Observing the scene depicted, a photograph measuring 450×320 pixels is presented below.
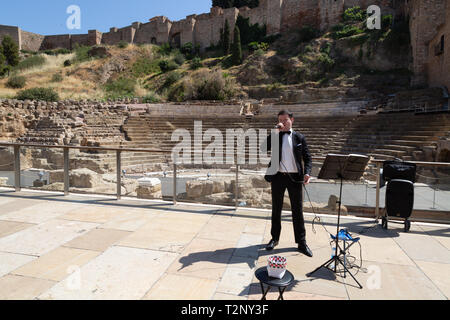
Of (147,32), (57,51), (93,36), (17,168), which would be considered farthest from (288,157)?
(93,36)

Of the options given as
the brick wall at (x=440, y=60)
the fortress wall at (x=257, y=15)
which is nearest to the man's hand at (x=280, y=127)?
the brick wall at (x=440, y=60)

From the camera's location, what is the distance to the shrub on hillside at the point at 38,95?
23.2 metres

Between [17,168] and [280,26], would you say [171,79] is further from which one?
[17,168]

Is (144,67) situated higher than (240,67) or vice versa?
(144,67)

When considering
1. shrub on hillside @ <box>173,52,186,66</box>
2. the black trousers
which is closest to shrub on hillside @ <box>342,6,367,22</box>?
shrub on hillside @ <box>173,52,186,66</box>

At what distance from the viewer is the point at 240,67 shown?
108 ft

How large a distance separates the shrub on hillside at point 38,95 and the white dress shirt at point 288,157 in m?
26.5

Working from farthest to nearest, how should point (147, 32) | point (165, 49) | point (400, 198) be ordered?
point (147, 32) < point (165, 49) < point (400, 198)

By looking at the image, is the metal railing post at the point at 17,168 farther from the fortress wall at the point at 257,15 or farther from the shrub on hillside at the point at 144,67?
the fortress wall at the point at 257,15

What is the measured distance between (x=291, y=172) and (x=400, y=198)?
1.90 meters

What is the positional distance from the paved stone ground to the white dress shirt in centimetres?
94

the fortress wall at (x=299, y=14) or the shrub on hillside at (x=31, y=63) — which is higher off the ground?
the fortress wall at (x=299, y=14)

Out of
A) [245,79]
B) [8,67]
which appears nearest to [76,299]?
[245,79]

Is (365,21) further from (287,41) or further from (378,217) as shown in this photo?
(378,217)
